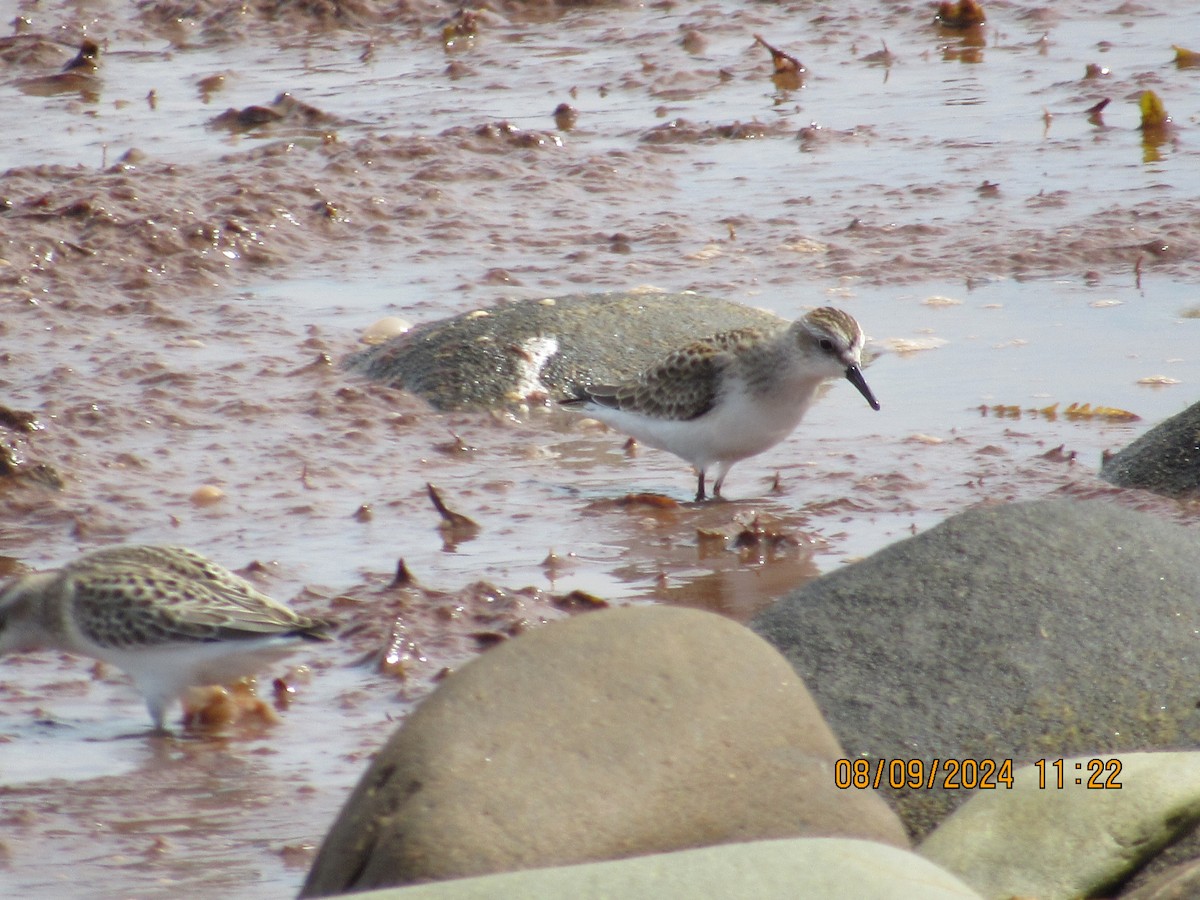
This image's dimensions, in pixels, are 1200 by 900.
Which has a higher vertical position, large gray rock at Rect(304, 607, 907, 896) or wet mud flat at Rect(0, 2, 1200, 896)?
large gray rock at Rect(304, 607, 907, 896)

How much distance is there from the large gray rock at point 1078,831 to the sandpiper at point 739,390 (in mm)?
3480

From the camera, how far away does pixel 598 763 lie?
4.11 m

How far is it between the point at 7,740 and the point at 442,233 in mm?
6426

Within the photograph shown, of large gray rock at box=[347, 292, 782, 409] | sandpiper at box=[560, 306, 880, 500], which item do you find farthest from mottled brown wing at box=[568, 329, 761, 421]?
large gray rock at box=[347, 292, 782, 409]

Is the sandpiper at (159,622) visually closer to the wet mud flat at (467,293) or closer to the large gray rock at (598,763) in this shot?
the wet mud flat at (467,293)

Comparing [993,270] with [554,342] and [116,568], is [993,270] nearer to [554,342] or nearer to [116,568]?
[554,342]

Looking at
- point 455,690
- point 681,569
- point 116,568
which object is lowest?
point 681,569

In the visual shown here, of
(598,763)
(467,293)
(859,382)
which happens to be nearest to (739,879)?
(598,763)

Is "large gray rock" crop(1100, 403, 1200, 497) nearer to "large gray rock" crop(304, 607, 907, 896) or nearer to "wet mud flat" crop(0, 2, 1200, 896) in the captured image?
"wet mud flat" crop(0, 2, 1200, 896)

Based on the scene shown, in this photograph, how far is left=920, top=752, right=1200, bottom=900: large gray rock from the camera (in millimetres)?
4305

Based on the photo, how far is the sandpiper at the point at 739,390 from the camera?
7.73m

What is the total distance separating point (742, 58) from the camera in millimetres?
15328

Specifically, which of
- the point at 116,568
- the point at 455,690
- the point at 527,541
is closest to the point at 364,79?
the point at 527,541

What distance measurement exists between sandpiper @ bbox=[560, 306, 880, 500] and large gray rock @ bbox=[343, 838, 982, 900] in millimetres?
4172
